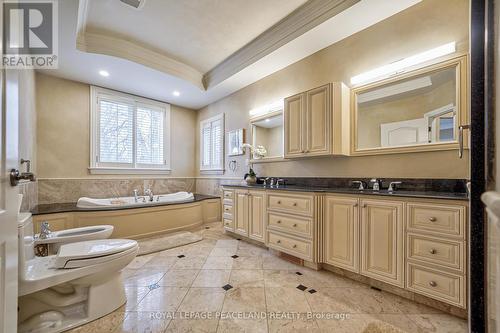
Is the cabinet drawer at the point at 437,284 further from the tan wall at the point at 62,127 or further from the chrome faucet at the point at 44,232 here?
the tan wall at the point at 62,127

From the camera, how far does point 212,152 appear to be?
14.8 ft

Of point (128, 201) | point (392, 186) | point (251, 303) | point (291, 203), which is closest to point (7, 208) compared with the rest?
point (251, 303)

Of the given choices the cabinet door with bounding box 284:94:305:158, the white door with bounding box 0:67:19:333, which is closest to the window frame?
the cabinet door with bounding box 284:94:305:158

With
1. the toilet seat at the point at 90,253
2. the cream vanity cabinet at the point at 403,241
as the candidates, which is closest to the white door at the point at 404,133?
the cream vanity cabinet at the point at 403,241

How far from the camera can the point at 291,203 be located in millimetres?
2260

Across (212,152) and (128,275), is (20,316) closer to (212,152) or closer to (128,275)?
(128,275)

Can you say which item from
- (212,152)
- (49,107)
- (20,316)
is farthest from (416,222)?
(49,107)

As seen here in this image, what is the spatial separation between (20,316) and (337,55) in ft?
11.9

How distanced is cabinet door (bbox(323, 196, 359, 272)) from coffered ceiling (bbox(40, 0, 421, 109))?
6.16 ft

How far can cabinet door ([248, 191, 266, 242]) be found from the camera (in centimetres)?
260

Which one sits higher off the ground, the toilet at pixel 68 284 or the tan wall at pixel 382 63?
the tan wall at pixel 382 63

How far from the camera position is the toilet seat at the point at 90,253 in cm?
136

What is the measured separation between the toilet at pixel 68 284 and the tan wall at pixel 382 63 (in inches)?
90.5

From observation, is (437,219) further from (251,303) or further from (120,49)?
(120,49)
